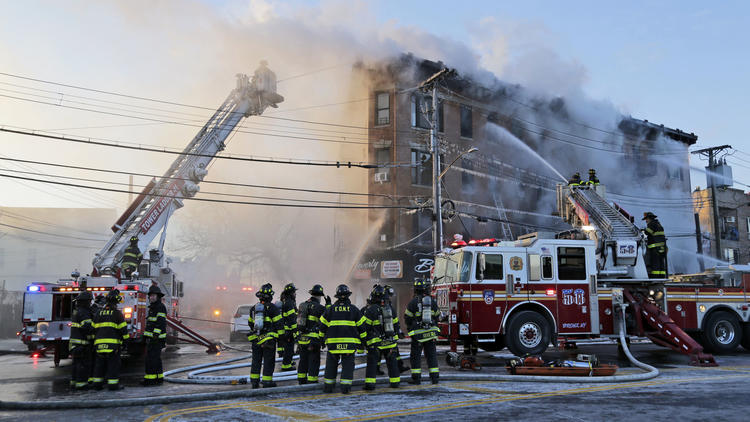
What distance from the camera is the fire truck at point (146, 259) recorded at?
1245 centimetres

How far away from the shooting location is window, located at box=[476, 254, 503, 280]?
1205 centimetres

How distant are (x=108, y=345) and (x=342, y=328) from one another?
369 centimetres

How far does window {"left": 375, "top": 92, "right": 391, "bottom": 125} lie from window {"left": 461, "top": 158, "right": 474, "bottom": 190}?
447 cm

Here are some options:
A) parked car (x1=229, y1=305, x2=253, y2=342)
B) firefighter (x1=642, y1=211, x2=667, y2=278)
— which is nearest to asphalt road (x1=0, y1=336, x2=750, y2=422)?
firefighter (x1=642, y1=211, x2=667, y2=278)

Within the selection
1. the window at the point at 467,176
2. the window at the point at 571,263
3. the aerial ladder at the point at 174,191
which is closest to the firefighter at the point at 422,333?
the window at the point at 571,263

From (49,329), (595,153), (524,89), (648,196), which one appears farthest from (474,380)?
(648,196)

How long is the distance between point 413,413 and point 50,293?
935 centimetres

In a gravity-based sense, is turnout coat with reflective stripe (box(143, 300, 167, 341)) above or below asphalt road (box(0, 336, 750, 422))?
above

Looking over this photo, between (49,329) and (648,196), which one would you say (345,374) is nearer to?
(49,329)

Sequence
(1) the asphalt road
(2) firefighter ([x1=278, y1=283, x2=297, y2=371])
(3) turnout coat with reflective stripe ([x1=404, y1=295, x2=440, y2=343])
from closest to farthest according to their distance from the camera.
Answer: (1) the asphalt road, (3) turnout coat with reflective stripe ([x1=404, y1=295, x2=440, y2=343]), (2) firefighter ([x1=278, y1=283, x2=297, y2=371])

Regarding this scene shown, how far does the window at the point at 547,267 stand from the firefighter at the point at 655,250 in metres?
2.68

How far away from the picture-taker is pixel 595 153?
3362 cm

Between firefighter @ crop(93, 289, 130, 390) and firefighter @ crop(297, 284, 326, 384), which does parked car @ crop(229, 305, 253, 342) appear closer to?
firefighter @ crop(93, 289, 130, 390)

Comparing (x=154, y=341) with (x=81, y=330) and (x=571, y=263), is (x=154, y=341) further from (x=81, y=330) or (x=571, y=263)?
(x=571, y=263)
